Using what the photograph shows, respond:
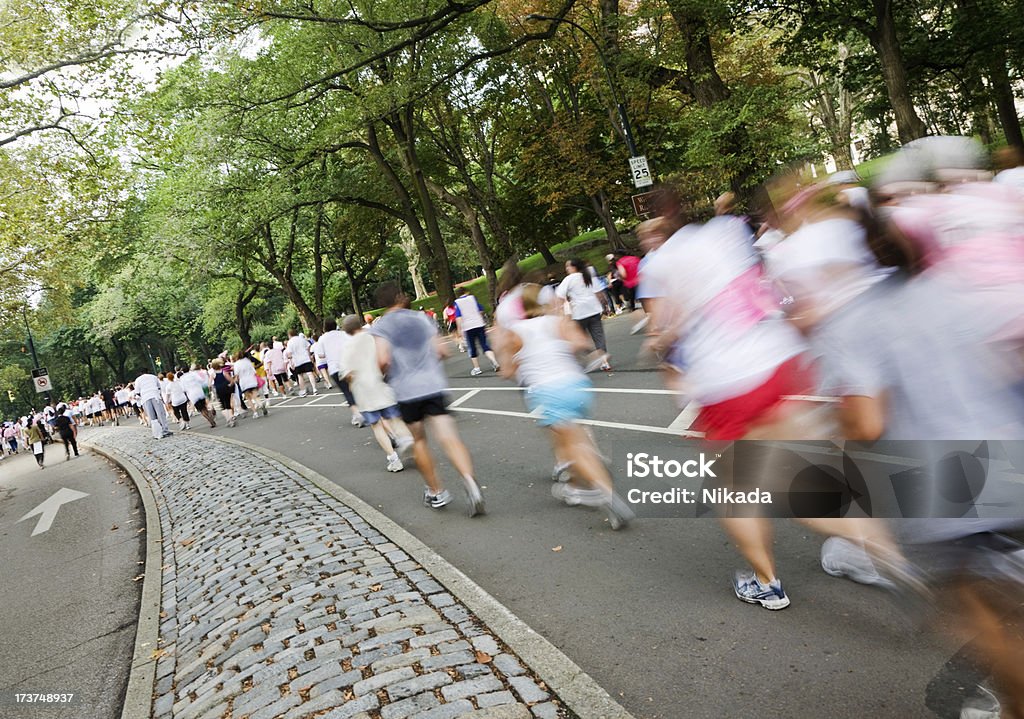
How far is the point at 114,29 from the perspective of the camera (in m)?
14.4

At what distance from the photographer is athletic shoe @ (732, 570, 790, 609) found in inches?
152

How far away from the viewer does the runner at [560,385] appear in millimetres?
5301

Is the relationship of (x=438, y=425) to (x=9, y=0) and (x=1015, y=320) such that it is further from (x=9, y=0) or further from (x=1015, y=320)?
(x=9, y=0)

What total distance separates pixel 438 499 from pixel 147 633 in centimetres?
253

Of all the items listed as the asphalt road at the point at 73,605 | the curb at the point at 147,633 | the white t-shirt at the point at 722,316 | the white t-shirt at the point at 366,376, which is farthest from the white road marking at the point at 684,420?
the asphalt road at the point at 73,605

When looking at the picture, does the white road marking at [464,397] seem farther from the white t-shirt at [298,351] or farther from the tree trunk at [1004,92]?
the tree trunk at [1004,92]

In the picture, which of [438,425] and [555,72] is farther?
[555,72]

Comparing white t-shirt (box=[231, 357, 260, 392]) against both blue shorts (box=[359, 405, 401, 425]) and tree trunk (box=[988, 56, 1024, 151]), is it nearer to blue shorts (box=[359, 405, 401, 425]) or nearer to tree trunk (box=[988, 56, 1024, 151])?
blue shorts (box=[359, 405, 401, 425])

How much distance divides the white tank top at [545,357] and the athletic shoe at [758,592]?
6.04 ft

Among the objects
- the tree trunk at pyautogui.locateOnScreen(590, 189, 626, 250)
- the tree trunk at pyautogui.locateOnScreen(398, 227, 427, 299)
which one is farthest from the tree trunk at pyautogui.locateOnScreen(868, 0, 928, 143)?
the tree trunk at pyautogui.locateOnScreen(398, 227, 427, 299)

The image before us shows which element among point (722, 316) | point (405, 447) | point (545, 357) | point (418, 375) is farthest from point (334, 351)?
point (722, 316)

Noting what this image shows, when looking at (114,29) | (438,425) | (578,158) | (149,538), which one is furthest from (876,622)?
(578,158)

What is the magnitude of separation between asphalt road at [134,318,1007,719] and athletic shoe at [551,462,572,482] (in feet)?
0.47

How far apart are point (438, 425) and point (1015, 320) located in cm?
456
